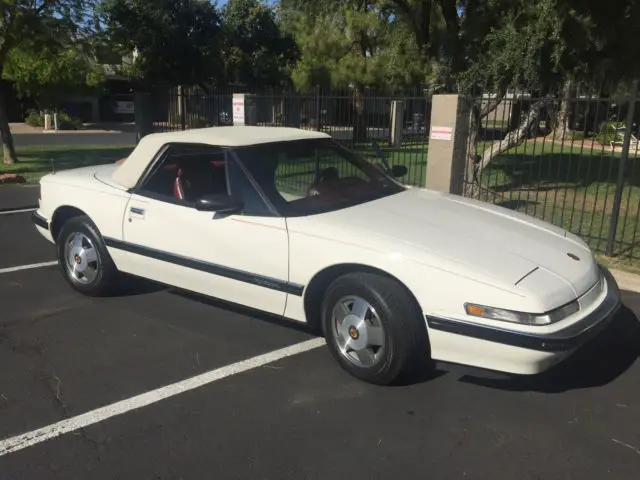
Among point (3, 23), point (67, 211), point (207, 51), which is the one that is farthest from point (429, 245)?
point (207, 51)

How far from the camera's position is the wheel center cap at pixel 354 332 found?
3578 millimetres

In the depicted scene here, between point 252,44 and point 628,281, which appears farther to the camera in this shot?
point 252,44

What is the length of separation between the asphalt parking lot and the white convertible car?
1.11ft

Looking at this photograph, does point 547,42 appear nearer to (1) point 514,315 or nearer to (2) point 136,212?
(2) point 136,212

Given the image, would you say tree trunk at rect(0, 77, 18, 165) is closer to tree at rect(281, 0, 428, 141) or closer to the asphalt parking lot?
tree at rect(281, 0, 428, 141)

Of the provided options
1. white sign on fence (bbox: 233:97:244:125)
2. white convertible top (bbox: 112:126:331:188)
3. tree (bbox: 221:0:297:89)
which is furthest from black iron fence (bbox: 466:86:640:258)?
tree (bbox: 221:0:297:89)

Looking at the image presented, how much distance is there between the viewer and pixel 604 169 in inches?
645

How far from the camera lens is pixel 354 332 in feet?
11.8

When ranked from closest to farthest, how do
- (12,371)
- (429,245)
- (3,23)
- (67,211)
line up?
1. (429,245)
2. (12,371)
3. (67,211)
4. (3,23)

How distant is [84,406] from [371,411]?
1645mm

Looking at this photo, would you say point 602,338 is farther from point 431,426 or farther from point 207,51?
point 207,51

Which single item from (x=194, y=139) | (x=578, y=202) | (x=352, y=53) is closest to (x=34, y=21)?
(x=194, y=139)

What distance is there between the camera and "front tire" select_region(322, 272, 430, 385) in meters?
3.38

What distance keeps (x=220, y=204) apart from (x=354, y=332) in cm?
121
